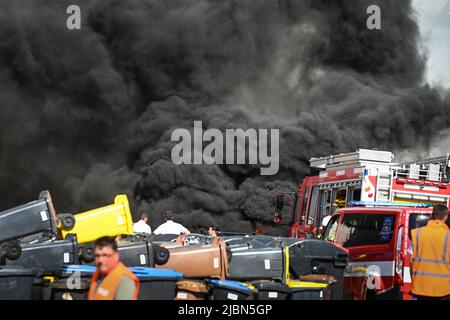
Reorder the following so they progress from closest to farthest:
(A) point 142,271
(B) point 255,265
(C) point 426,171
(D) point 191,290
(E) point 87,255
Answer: (A) point 142,271
(D) point 191,290
(E) point 87,255
(B) point 255,265
(C) point 426,171

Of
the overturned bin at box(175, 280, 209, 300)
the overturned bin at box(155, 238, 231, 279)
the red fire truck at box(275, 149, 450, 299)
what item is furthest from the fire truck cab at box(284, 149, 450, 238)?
the overturned bin at box(175, 280, 209, 300)

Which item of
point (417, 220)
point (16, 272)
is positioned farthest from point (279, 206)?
point (16, 272)

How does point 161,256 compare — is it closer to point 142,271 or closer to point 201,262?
point 201,262

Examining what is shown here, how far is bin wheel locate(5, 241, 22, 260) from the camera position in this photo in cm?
741

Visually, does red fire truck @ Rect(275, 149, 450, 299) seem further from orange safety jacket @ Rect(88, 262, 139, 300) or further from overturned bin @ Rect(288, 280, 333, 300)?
orange safety jacket @ Rect(88, 262, 139, 300)

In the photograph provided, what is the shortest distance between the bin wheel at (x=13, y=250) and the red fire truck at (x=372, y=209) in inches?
157

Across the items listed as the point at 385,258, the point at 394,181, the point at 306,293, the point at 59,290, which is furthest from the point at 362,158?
the point at 59,290

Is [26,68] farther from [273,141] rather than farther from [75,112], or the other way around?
[273,141]

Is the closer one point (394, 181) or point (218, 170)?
point (394, 181)

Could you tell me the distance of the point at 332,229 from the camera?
431 inches

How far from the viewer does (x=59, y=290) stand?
6.65 m

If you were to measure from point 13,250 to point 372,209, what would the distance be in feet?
15.3

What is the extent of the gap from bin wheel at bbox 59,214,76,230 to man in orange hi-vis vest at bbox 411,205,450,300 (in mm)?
3845

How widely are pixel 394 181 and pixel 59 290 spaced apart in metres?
7.51
